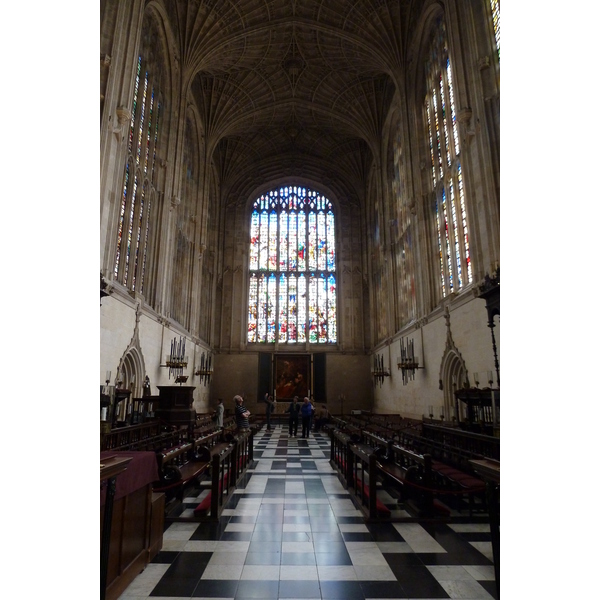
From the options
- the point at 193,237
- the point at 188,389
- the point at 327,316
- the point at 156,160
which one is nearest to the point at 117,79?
the point at 156,160

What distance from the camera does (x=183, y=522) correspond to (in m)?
4.75

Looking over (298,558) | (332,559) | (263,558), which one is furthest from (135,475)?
(332,559)

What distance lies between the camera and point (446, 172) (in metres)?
13.2

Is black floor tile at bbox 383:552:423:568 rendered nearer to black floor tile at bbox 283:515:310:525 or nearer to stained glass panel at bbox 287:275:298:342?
black floor tile at bbox 283:515:310:525

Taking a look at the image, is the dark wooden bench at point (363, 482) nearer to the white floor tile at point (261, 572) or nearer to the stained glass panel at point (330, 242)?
the white floor tile at point (261, 572)

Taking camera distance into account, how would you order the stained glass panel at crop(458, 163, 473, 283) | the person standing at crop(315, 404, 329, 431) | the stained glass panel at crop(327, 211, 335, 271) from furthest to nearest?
the stained glass panel at crop(327, 211, 335, 271)
the person standing at crop(315, 404, 329, 431)
the stained glass panel at crop(458, 163, 473, 283)

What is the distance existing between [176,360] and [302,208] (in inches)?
599

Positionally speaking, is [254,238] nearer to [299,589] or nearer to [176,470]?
[176,470]

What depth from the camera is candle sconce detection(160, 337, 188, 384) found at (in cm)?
1454

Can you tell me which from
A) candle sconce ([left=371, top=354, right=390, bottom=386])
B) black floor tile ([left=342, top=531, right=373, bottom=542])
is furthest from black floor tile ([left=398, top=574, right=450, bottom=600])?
candle sconce ([left=371, top=354, right=390, bottom=386])

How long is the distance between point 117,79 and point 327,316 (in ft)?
58.8

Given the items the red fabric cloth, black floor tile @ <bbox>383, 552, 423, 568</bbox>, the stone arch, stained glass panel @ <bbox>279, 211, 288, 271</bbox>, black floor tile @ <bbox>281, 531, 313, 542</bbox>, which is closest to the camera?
the red fabric cloth

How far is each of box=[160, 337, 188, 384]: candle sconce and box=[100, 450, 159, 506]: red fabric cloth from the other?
11.1 meters

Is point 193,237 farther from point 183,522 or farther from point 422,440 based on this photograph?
point 183,522
